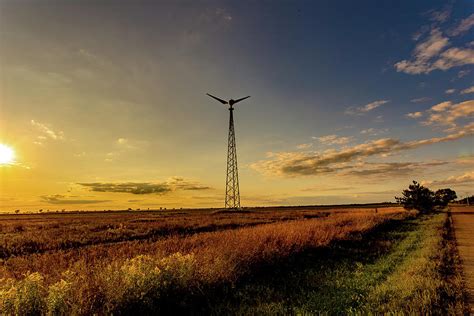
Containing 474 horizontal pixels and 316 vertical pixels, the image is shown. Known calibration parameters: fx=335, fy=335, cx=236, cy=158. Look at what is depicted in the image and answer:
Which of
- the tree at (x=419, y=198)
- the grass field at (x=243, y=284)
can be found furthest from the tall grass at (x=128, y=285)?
the tree at (x=419, y=198)

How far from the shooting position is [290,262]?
13109 millimetres

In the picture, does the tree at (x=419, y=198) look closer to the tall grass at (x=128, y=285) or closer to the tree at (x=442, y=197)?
the tree at (x=442, y=197)

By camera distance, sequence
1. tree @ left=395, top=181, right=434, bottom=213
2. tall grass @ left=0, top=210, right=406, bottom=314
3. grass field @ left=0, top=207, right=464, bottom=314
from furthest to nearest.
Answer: tree @ left=395, top=181, right=434, bottom=213 < grass field @ left=0, top=207, right=464, bottom=314 < tall grass @ left=0, top=210, right=406, bottom=314

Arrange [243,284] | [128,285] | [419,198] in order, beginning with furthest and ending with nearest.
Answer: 1. [419,198]
2. [243,284]
3. [128,285]

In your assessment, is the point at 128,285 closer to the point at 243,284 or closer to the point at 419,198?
the point at 243,284

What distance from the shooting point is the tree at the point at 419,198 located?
179 feet

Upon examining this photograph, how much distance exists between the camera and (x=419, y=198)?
54750mm

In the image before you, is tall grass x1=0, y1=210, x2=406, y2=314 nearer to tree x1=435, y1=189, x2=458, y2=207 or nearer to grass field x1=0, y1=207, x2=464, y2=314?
grass field x1=0, y1=207, x2=464, y2=314

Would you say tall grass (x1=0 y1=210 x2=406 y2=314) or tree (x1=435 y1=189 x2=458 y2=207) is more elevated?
tree (x1=435 y1=189 x2=458 y2=207)

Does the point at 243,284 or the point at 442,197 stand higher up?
the point at 442,197

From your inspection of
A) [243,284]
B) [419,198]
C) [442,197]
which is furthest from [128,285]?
[442,197]

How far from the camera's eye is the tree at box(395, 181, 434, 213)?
54.6 metres

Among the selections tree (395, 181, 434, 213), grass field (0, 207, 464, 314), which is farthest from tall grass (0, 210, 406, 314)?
tree (395, 181, 434, 213)

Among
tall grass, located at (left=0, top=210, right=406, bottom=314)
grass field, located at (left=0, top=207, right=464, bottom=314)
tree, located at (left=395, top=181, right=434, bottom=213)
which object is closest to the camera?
tall grass, located at (left=0, top=210, right=406, bottom=314)
